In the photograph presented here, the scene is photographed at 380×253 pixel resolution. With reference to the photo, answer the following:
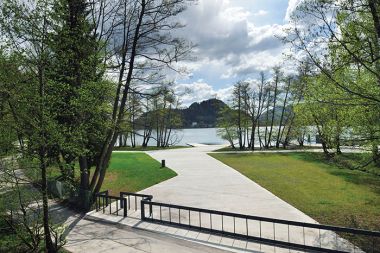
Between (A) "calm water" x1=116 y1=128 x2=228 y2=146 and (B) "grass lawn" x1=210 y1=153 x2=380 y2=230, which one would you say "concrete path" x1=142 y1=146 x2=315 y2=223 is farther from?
(A) "calm water" x1=116 y1=128 x2=228 y2=146

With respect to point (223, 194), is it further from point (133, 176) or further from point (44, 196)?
point (44, 196)

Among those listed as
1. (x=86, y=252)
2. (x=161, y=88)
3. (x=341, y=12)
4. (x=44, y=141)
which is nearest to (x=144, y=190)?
(x=161, y=88)

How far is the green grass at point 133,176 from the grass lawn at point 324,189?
6304mm

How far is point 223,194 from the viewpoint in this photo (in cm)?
1738

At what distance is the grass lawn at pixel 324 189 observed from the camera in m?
13.1

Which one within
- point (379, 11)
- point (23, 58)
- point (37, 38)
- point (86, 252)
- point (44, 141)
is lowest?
point (86, 252)

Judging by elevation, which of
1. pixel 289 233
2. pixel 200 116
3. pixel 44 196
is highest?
pixel 200 116

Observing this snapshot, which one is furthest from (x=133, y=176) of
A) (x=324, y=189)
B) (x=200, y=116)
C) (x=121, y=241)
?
(x=200, y=116)

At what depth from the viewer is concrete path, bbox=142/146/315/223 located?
1412 cm

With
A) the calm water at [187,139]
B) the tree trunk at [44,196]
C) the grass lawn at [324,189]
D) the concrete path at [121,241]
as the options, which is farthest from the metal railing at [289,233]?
the calm water at [187,139]

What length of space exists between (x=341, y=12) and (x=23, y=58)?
943 centimetres

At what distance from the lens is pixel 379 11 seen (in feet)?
30.6

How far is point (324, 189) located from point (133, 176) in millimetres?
12640

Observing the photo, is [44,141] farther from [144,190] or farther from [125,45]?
[144,190]
